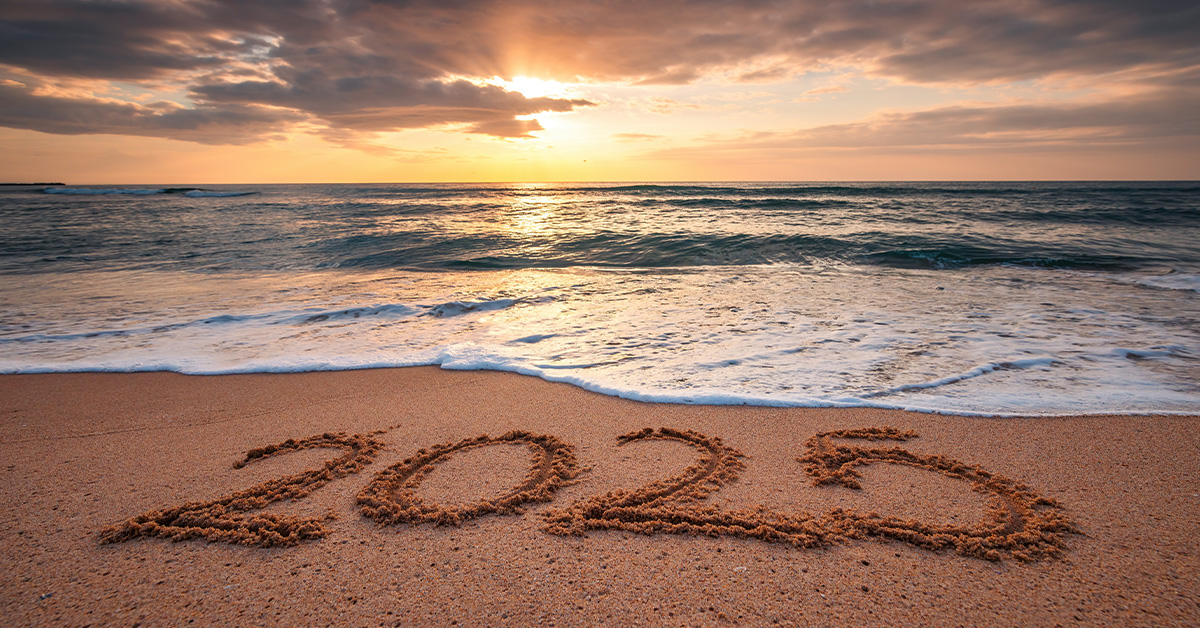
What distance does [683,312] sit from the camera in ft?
19.5

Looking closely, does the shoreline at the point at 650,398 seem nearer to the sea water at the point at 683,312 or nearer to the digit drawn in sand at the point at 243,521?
the sea water at the point at 683,312

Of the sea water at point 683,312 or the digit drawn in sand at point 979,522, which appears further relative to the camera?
the sea water at point 683,312

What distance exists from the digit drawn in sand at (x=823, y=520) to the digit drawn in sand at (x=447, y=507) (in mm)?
222

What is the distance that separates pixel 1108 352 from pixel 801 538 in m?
4.10

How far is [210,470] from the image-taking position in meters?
2.68

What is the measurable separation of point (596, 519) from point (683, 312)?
13.1 feet

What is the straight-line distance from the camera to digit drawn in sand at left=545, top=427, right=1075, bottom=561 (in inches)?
79.5

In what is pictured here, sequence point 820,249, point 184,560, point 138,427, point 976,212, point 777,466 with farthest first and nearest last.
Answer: point 976,212, point 820,249, point 138,427, point 777,466, point 184,560

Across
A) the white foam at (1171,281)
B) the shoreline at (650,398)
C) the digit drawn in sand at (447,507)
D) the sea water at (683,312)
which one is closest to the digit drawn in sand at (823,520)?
the digit drawn in sand at (447,507)

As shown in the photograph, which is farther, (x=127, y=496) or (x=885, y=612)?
(x=127, y=496)

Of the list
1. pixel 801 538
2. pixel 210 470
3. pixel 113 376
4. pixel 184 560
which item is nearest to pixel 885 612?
pixel 801 538

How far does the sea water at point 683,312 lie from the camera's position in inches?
152

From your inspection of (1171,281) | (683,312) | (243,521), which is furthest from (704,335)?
(1171,281)

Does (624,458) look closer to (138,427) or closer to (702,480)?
(702,480)
